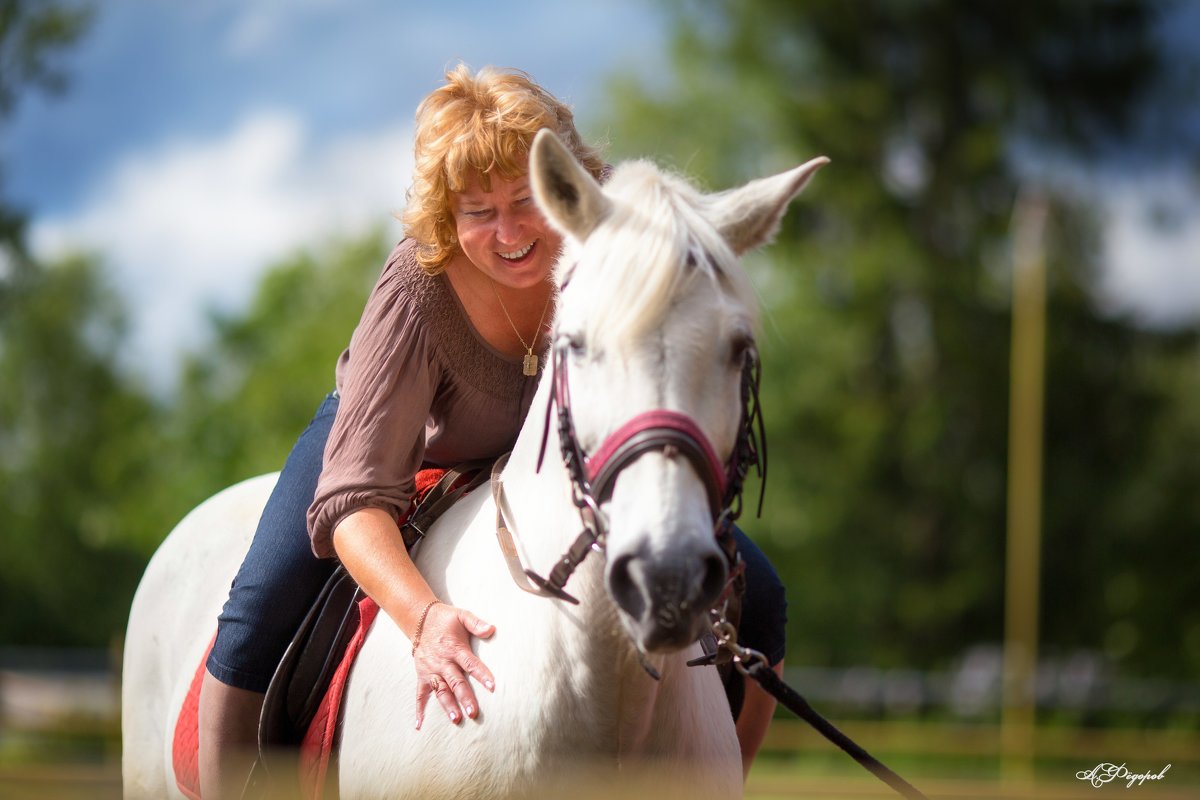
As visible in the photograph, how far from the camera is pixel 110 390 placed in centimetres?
4025

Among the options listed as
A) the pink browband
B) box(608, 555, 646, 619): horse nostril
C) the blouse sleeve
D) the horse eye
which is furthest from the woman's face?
box(608, 555, 646, 619): horse nostril

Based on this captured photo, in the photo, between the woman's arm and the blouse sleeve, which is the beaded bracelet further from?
the blouse sleeve

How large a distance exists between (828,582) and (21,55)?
53.6 feet

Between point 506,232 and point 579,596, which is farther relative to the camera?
point 506,232

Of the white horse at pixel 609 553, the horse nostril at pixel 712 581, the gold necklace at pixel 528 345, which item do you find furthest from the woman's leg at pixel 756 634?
the horse nostril at pixel 712 581

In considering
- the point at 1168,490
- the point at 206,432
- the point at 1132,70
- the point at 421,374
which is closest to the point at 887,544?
the point at 1168,490

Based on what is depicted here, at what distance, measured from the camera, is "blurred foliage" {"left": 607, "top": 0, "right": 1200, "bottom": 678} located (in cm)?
2191

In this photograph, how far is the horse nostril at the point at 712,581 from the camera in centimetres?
219

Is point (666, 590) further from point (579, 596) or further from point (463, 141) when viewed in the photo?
point (463, 141)

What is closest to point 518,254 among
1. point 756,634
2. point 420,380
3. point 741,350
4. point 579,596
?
point 420,380

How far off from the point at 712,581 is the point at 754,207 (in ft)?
2.79

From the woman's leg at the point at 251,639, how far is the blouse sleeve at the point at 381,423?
0.22 metres

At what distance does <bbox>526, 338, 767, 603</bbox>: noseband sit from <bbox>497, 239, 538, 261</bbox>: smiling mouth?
53 cm

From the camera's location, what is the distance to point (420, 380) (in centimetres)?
309
